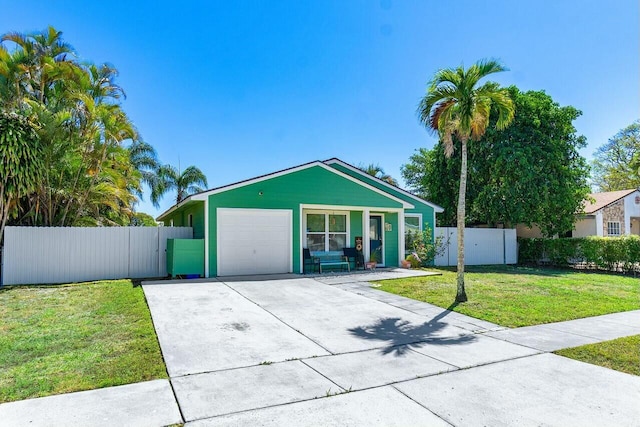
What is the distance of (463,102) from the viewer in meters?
9.12

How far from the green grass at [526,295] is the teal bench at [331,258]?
2841 millimetres

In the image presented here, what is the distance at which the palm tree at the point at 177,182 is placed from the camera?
2794cm

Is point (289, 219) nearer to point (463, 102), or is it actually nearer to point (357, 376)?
point (463, 102)

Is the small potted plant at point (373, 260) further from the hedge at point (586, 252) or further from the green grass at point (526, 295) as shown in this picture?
the hedge at point (586, 252)

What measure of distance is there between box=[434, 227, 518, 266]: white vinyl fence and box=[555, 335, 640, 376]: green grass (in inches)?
485

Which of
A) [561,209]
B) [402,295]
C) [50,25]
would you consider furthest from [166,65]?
[561,209]

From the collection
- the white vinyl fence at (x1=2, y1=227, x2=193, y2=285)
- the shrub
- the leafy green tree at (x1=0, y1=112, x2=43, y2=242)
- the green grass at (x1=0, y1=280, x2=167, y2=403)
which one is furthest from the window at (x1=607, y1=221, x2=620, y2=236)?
the leafy green tree at (x1=0, y1=112, x2=43, y2=242)


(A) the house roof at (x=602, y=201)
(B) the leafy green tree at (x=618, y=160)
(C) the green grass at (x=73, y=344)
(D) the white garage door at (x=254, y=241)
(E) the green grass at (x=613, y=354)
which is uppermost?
(B) the leafy green tree at (x=618, y=160)

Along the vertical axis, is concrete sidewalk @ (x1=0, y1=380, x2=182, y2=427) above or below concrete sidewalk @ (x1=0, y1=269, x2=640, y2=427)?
above

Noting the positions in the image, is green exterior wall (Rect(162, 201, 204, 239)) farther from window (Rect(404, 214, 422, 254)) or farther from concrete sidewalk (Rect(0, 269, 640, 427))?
window (Rect(404, 214, 422, 254))

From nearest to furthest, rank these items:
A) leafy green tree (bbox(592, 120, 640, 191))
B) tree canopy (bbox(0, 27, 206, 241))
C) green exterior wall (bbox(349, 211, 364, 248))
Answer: tree canopy (bbox(0, 27, 206, 241)), green exterior wall (bbox(349, 211, 364, 248)), leafy green tree (bbox(592, 120, 640, 191))

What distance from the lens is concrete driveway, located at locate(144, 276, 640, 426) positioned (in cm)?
354

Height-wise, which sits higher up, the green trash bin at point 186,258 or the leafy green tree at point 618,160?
the leafy green tree at point 618,160

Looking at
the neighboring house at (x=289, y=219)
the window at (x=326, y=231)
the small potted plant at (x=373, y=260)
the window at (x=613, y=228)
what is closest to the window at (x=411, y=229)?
the neighboring house at (x=289, y=219)
